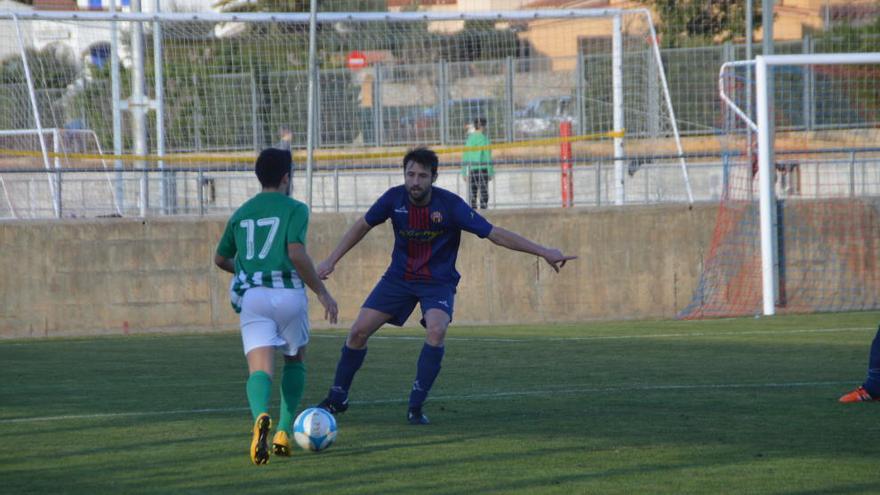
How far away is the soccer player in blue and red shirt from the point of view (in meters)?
8.11

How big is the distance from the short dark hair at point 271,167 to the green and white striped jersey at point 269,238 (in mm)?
76

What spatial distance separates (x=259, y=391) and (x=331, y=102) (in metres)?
13.5

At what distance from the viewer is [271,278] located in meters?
6.89

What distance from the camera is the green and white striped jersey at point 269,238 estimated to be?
22.6ft

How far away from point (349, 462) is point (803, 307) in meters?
11.5

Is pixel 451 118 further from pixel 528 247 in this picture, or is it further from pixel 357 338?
pixel 528 247

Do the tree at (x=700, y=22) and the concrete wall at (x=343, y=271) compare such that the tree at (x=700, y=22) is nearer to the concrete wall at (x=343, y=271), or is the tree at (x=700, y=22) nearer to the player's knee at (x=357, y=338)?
the concrete wall at (x=343, y=271)

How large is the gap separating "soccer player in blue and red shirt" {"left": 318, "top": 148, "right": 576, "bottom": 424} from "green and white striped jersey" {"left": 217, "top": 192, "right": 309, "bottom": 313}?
3.68 feet

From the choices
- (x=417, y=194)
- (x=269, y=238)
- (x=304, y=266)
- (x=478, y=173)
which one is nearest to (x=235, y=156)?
(x=478, y=173)

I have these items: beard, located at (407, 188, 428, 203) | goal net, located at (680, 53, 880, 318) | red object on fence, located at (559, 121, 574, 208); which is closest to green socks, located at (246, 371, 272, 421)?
beard, located at (407, 188, 428, 203)

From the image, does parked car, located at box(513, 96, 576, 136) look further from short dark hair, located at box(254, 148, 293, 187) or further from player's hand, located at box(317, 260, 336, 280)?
short dark hair, located at box(254, 148, 293, 187)

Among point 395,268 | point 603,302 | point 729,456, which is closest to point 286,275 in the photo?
point 395,268

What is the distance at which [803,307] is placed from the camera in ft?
55.4

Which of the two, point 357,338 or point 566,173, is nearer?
point 357,338
